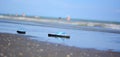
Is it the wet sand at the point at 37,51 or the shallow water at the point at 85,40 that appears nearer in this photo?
the wet sand at the point at 37,51

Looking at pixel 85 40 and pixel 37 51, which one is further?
pixel 85 40

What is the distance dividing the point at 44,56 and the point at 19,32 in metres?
16.4

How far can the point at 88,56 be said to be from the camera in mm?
16219

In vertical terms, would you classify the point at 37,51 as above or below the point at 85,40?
above

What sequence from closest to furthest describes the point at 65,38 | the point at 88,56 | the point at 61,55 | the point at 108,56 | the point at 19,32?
1. the point at 61,55
2. the point at 88,56
3. the point at 108,56
4. the point at 65,38
5. the point at 19,32

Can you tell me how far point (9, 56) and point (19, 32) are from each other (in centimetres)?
1746

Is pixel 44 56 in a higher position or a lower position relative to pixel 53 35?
higher

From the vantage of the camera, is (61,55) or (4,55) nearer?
(4,55)

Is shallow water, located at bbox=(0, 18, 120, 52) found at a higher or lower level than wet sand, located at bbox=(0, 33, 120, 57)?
lower

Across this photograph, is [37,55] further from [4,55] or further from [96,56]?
[96,56]

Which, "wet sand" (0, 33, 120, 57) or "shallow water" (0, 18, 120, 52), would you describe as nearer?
"wet sand" (0, 33, 120, 57)

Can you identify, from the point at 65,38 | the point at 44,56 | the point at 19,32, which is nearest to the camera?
the point at 44,56

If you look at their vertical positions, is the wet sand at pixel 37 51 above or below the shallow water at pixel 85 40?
above

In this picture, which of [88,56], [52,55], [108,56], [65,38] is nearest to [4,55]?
[52,55]
